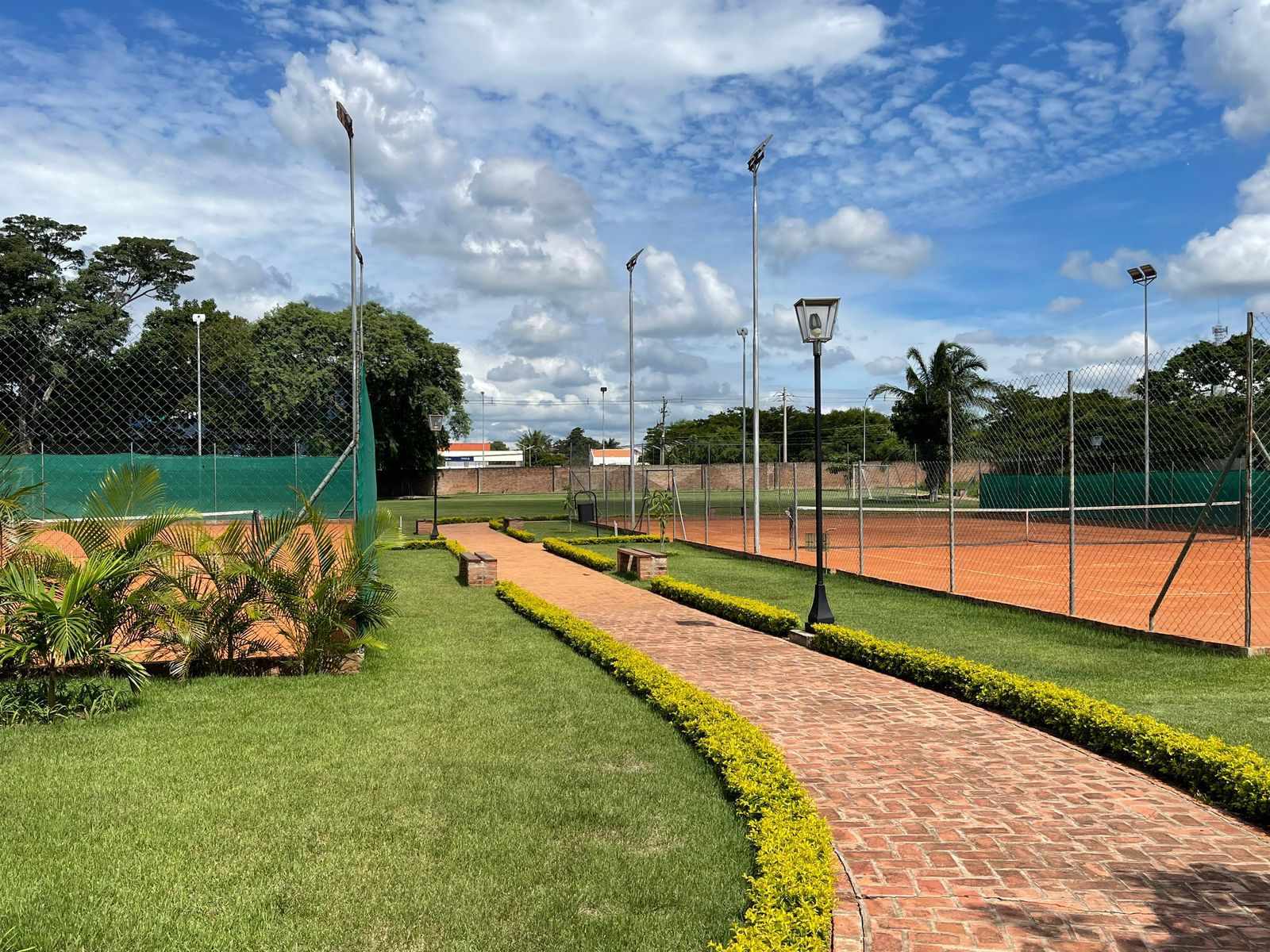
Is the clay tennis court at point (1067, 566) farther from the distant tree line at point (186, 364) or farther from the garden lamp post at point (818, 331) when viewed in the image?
the distant tree line at point (186, 364)

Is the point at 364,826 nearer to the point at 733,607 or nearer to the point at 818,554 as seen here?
the point at 818,554

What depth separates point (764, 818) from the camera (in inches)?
173

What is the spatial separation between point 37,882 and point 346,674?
157 inches

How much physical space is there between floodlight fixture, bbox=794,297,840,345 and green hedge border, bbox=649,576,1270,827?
3.15 metres

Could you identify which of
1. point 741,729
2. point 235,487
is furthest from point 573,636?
point 235,487

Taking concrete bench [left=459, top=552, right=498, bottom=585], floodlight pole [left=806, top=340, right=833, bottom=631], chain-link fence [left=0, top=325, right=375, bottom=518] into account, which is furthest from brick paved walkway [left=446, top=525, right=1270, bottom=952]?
concrete bench [left=459, top=552, right=498, bottom=585]

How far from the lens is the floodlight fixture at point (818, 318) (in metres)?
10.3

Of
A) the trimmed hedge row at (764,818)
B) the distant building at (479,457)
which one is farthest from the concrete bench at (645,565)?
the distant building at (479,457)

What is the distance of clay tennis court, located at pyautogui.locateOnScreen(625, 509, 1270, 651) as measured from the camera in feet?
37.6

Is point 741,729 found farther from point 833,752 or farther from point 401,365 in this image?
point 401,365

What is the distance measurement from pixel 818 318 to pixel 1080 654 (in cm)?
432

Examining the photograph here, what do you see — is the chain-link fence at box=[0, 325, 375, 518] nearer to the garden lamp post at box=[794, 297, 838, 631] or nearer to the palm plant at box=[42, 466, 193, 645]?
Answer: the palm plant at box=[42, 466, 193, 645]

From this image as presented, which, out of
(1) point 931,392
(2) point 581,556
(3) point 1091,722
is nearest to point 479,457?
(1) point 931,392

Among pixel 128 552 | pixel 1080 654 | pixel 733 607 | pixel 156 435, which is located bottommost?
pixel 1080 654
